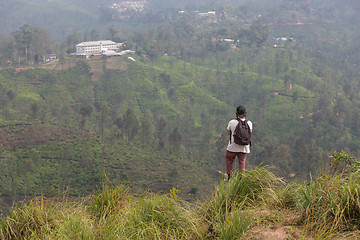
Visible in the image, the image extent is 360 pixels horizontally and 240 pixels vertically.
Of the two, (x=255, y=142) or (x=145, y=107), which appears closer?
(x=255, y=142)

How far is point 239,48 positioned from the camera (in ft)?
304

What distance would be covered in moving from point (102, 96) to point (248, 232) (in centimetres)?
5987

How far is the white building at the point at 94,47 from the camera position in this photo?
257 feet

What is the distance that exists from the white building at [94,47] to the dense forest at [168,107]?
2066mm

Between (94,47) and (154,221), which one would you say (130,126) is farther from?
(94,47)

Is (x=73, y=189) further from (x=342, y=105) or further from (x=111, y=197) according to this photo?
(x=342, y=105)

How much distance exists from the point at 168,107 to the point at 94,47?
99.1ft

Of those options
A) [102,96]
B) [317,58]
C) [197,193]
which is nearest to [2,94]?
[102,96]

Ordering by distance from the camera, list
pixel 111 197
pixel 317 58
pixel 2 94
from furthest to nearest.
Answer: pixel 317 58
pixel 2 94
pixel 111 197

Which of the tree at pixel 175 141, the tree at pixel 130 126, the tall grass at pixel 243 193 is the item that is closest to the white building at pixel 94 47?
the tree at pixel 130 126

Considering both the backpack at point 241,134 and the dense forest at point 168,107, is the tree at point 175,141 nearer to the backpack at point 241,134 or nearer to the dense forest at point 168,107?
the dense forest at point 168,107

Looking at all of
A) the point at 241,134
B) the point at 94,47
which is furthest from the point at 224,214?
the point at 94,47

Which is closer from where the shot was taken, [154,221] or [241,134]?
[154,221]

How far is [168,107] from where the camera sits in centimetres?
6169
